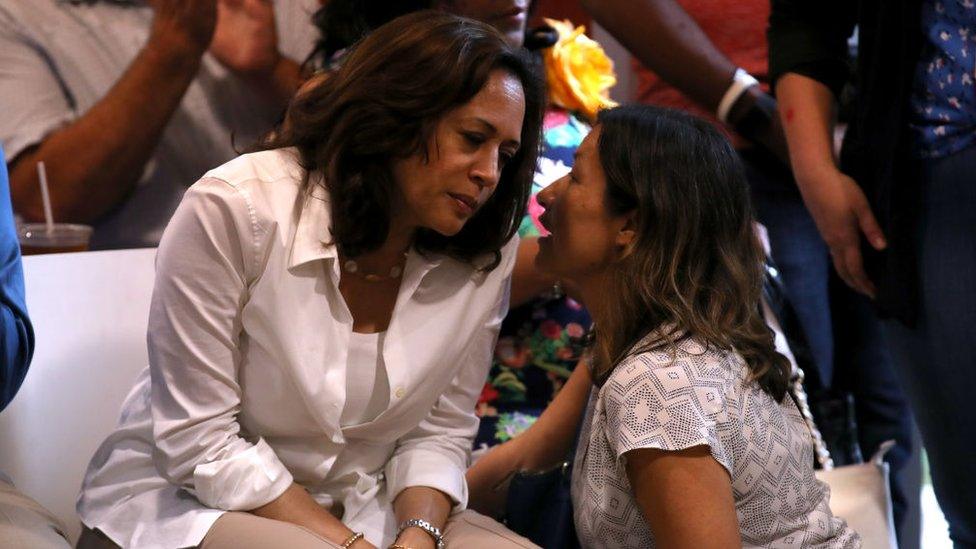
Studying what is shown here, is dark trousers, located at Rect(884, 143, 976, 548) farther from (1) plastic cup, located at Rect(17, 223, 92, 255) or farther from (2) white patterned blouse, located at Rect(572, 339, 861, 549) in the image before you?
(1) plastic cup, located at Rect(17, 223, 92, 255)

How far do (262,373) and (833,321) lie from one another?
154cm

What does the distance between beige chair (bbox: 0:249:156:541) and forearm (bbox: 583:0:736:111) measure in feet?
3.91

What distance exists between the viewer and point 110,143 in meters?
2.54

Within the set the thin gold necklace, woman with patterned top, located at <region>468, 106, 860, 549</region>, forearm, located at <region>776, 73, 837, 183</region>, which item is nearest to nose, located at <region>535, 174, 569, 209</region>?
woman with patterned top, located at <region>468, 106, 860, 549</region>

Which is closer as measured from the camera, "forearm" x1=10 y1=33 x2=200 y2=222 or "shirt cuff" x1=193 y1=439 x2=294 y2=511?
"shirt cuff" x1=193 y1=439 x2=294 y2=511

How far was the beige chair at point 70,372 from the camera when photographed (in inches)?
71.8

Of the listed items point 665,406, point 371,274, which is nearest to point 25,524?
point 371,274

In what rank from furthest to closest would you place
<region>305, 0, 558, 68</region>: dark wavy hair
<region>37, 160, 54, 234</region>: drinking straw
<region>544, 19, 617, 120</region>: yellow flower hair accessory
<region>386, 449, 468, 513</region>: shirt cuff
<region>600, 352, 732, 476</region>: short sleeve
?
<region>544, 19, 617, 120</region>: yellow flower hair accessory → <region>305, 0, 558, 68</region>: dark wavy hair → <region>37, 160, 54, 234</region>: drinking straw → <region>386, 449, 468, 513</region>: shirt cuff → <region>600, 352, 732, 476</region>: short sleeve

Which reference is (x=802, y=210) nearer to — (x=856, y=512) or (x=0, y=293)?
(x=856, y=512)

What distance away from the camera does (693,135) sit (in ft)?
5.32

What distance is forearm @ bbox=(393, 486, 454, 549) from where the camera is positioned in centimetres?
160

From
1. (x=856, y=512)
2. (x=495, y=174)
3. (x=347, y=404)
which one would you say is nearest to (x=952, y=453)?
(x=856, y=512)

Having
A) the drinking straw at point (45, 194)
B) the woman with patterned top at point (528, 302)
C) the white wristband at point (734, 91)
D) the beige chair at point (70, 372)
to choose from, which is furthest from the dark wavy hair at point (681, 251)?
the drinking straw at point (45, 194)

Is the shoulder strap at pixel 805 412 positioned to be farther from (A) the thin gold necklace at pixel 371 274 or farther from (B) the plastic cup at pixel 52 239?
(B) the plastic cup at pixel 52 239
